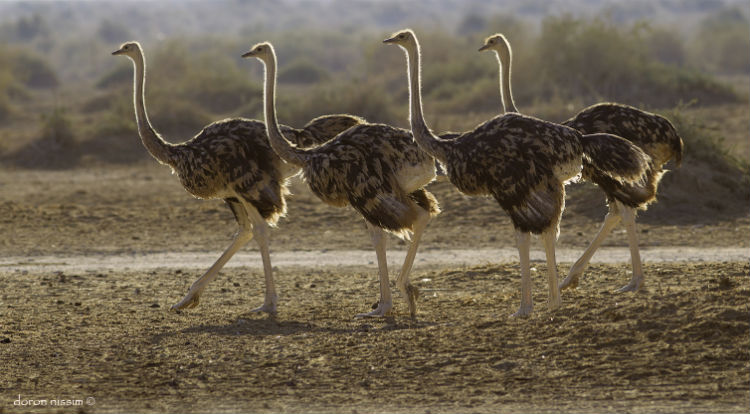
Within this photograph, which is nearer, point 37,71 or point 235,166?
point 235,166

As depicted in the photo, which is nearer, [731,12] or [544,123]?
[544,123]

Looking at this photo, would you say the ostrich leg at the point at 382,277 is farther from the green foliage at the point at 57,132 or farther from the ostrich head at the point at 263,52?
the green foliage at the point at 57,132

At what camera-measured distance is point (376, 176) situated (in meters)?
8.27

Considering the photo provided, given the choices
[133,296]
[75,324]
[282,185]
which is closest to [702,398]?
[282,185]

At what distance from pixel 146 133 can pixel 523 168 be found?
3198 millimetres

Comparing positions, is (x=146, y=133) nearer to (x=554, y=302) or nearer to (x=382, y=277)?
(x=382, y=277)

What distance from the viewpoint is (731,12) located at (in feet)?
208

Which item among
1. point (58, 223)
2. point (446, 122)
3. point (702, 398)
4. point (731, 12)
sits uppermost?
point (731, 12)

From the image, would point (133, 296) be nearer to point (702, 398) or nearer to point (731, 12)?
point (702, 398)

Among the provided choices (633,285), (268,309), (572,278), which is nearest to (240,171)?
(268,309)

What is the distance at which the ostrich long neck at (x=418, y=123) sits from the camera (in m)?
8.08

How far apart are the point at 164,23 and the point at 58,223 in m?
84.2

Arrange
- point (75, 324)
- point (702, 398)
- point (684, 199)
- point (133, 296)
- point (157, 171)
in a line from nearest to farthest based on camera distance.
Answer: point (702, 398) → point (75, 324) → point (133, 296) → point (684, 199) → point (157, 171)

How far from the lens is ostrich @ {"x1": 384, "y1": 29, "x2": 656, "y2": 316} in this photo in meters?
7.66
